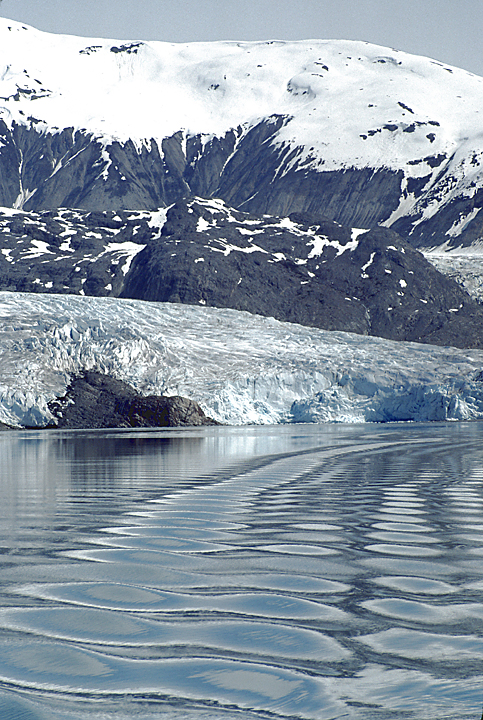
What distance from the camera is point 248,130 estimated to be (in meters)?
162

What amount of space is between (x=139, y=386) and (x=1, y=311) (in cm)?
793

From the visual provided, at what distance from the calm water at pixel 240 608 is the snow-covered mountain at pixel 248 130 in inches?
4236

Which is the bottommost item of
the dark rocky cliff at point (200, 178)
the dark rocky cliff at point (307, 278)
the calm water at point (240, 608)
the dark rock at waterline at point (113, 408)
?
the calm water at point (240, 608)

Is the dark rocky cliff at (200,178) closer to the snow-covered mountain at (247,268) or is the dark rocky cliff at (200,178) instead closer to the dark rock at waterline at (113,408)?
the snow-covered mountain at (247,268)

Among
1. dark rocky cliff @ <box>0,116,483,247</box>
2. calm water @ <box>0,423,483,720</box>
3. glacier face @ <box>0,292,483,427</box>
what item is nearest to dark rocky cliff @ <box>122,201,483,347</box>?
glacier face @ <box>0,292,483,427</box>

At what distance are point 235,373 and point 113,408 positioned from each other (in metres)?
6.14

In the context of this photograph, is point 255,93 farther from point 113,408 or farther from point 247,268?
point 113,408

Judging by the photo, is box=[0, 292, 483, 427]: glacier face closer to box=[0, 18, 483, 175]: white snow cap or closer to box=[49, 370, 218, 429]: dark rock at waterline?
box=[49, 370, 218, 429]: dark rock at waterline

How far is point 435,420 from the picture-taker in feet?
117

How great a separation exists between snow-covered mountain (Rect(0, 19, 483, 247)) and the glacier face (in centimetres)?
7814

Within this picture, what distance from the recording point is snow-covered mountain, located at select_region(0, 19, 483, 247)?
131875mm

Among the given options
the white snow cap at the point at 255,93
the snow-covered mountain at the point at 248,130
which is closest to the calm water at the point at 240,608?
the snow-covered mountain at the point at 248,130

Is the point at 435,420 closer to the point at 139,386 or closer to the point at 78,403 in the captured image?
the point at 139,386

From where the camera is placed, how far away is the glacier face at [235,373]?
111 feet
